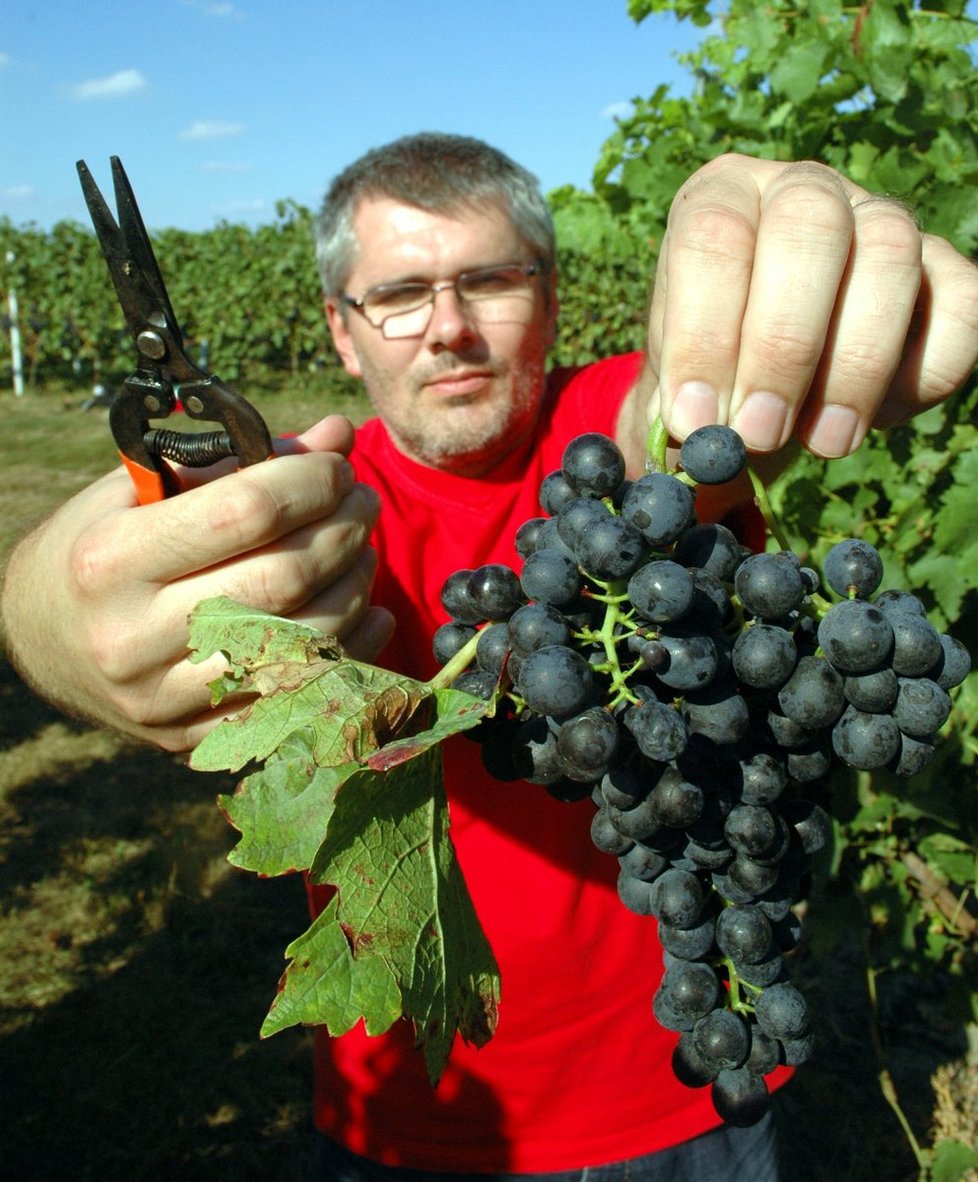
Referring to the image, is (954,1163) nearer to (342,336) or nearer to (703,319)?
(703,319)

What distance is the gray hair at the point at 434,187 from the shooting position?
9.41ft

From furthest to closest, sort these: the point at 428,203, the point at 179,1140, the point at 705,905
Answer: the point at 179,1140 < the point at 428,203 < the point at 705,905

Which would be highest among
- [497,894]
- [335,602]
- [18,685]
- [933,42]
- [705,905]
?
[933,42]

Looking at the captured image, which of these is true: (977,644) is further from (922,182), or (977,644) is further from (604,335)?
(604,335)

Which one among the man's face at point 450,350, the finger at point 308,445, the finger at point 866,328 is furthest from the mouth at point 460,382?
the finger at point 866,328

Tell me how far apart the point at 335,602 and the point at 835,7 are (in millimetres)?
2726

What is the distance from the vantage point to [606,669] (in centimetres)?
108

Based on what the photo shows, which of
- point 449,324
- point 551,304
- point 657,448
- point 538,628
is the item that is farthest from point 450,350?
point 538,628

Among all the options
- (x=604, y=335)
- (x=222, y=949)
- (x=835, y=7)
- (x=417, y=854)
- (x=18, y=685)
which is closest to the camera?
(x=417, y=854)

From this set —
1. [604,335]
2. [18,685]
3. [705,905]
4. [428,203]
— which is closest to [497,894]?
[705,905]

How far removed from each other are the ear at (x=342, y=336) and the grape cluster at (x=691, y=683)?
6.96ft

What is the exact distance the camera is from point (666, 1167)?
2244mm

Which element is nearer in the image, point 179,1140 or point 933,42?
point 933,42

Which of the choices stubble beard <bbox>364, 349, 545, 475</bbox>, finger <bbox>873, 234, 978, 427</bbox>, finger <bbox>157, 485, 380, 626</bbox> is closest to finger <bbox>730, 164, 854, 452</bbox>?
finger <bbox>873, 234, 978, 427</bbox>
